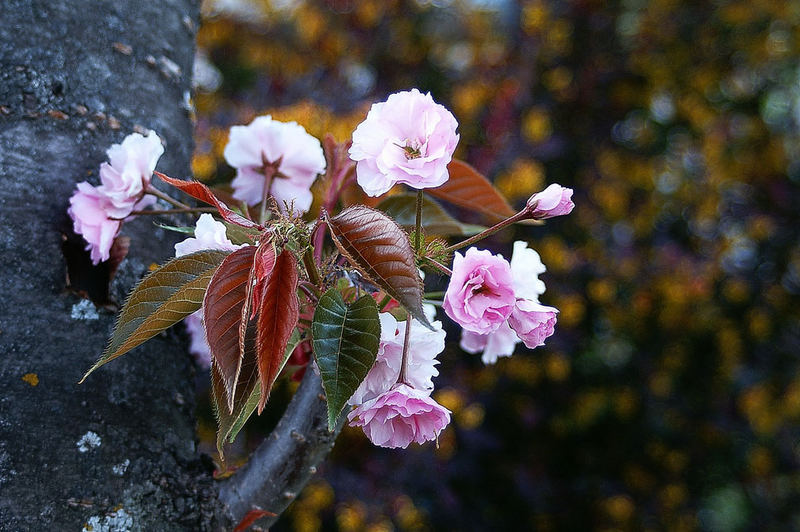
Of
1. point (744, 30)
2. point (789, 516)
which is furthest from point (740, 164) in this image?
point (789, 516)

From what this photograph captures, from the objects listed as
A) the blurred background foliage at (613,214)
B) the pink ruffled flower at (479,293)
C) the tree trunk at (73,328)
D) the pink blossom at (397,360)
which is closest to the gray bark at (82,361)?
the tree trunk at (73,328)

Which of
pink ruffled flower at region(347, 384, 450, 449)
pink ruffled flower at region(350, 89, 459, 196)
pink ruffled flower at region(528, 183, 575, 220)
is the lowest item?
pink ruffled flower at region(347, 384, 450, 449)

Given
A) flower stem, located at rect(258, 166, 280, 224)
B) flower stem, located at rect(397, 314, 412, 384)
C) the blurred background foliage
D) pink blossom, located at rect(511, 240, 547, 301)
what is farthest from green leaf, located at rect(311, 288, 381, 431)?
the blurred background foliage

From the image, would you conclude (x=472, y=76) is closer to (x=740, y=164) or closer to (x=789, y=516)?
(x=740, y=164)

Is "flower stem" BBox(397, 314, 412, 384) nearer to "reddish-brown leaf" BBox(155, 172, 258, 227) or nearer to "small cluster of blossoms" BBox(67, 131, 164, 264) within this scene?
"reddish-brown leaf" BBox(155, 172, 258, 227)

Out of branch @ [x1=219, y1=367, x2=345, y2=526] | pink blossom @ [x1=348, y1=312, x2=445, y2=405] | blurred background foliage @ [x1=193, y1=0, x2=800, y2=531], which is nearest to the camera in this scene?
pink blossom @ [x1=348, y1=312, x2=445, y2=405]
